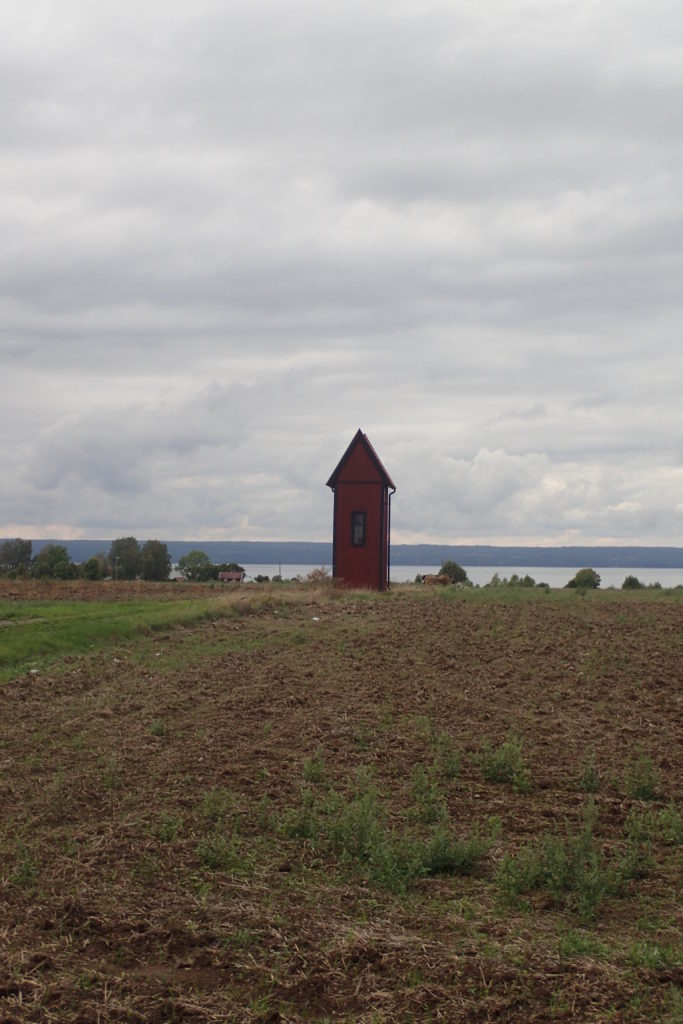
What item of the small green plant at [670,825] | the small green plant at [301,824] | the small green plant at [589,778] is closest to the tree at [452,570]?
the small green plant at [589,778]

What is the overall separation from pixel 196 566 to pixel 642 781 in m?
64.9

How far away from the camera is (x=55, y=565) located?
68562 millimetres

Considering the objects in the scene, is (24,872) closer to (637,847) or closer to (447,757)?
(447,757)

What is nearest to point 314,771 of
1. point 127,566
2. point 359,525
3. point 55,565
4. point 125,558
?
point 359,525

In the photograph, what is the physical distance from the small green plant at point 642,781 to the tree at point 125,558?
60772 mm

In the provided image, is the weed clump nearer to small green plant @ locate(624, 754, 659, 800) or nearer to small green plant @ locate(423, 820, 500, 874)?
small green plant @ locate(423, 820, 500, 874)

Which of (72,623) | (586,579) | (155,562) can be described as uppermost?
(155,562)

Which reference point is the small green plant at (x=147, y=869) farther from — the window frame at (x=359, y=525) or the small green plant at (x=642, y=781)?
the window frame at (x=359, y=525)

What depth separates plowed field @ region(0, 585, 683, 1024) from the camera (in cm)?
694

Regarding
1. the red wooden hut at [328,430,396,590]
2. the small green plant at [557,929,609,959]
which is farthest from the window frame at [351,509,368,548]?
the small green plant at [557,929,609,959]

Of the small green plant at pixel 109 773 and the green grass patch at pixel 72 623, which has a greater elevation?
the green grass patch at pixel 72 623

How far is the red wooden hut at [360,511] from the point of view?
4012cm

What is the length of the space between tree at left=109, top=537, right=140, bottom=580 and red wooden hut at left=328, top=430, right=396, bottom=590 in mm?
33681

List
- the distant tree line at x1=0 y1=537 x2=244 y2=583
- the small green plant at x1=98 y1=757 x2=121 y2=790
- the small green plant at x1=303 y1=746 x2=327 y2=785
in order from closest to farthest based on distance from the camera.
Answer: the small green plant at x1=98 y1=757 x2=121 y2=790, the small green plant at x1=303 y1=746 x2=327 y2=785, the distant tree line at x1=0 y1=537 x2=244 y2=583
